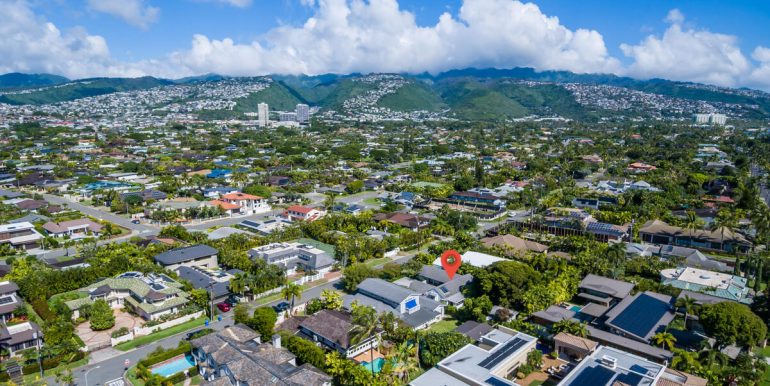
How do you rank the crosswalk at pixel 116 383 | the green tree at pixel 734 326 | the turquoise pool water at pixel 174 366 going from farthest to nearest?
the green tree at pixel 734 326, the turquoise pool water at pixel 174 366, the crosswalk at pixel 116 383

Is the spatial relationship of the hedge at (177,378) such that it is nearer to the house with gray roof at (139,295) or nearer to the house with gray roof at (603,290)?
the house with gray roof at (139,295)

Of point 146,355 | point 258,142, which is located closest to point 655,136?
point 258,142

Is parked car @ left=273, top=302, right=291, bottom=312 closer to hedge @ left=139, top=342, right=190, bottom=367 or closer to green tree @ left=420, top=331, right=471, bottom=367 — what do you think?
hedge @ left=139, top=342, right=190, bottom=367

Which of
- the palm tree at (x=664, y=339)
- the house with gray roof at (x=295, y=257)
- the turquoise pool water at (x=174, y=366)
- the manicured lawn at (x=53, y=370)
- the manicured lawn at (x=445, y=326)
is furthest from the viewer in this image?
the house with gray roof at (x=295, y=257)

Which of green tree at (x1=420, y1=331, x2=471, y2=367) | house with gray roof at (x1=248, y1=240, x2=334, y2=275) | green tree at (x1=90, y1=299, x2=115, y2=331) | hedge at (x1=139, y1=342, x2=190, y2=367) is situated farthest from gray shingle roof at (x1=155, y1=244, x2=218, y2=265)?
green tree at (x1=420, y1=331, x2=471, y2=367)

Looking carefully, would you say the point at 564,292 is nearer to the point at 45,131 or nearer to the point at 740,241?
the point at 740,241

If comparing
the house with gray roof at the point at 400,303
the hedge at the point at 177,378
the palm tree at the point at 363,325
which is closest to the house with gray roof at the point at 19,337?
the hedge at the point at 177,378
